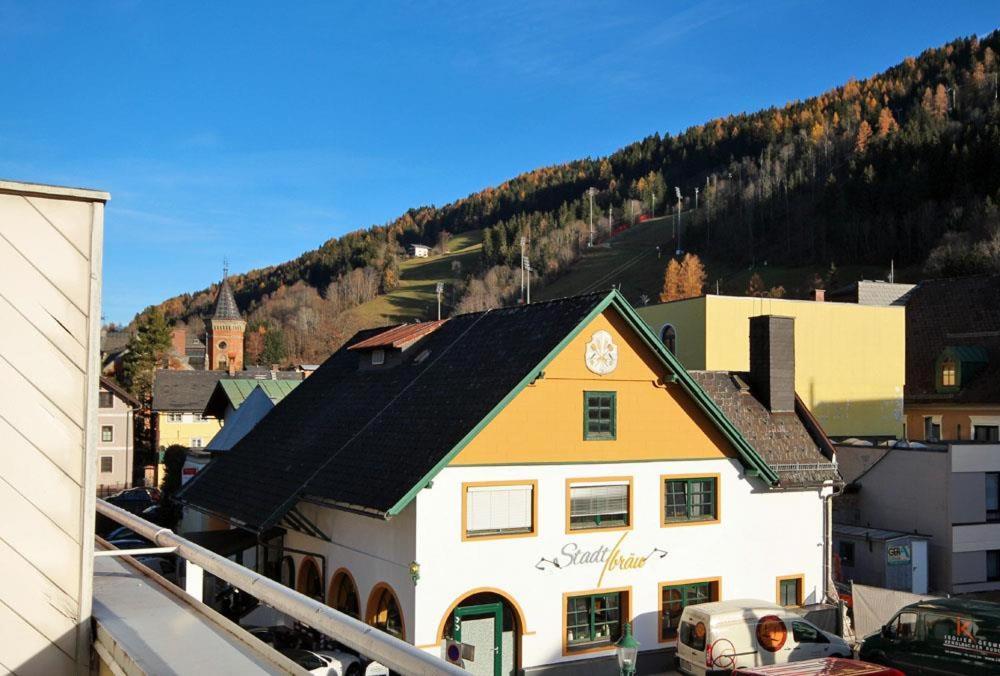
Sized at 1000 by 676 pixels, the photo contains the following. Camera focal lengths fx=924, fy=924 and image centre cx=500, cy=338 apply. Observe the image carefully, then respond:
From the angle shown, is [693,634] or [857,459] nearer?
[693,634]

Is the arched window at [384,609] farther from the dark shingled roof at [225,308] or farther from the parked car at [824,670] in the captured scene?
the dark shingled roof at [225,308]

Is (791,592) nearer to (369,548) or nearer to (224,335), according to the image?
(369,548)

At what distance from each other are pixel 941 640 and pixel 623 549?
7.25 m

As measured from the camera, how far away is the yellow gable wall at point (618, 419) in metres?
20.9

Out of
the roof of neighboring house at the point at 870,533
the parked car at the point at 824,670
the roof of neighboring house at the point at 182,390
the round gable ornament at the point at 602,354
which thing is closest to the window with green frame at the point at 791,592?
the parked car at the point at 824,670

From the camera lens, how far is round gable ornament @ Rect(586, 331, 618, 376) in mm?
22109

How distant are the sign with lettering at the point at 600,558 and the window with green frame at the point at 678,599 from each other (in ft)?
3.43

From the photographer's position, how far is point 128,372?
79.8 metres

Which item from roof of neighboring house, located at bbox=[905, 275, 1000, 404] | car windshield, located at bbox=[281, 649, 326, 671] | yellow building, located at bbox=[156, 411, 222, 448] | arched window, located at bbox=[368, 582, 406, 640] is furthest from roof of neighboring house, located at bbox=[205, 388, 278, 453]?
roof of neighboring house, located at bbox=[905, 275, 1000, 404]

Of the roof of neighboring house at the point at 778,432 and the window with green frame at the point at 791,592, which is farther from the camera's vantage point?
the roof of neighboring house at the point at 778,432

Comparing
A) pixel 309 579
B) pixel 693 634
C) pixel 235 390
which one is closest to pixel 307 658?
pixel 309 579

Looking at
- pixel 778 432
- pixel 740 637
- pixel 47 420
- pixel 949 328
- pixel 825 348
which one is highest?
pixel 949 328

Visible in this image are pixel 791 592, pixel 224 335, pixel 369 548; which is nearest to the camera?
pixel 369 548

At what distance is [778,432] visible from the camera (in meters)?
27.0
